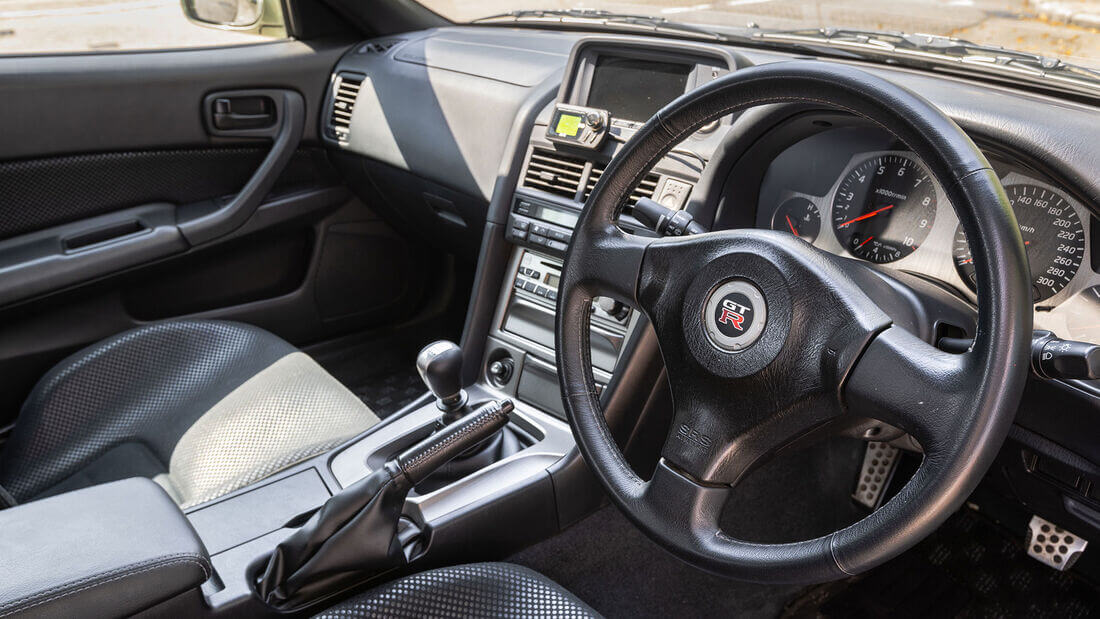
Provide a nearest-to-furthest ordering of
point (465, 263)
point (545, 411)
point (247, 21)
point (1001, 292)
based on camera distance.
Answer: point (1001, 292)
point (545, 411)
point (247, 21)
point (465, 263)

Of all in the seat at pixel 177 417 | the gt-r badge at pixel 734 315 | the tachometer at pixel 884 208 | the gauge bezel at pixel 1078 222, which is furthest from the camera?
the seat at pixel 177 417

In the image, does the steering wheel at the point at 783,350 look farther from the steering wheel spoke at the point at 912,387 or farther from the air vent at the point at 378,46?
the air vent at the point at 378,46

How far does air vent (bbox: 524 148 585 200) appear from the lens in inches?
66.3

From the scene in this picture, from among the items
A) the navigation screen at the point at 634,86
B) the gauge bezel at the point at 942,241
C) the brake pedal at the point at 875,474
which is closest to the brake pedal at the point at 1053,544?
the brake pedal at the point at 875,474

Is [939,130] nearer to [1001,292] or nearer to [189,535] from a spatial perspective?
[1001,292]

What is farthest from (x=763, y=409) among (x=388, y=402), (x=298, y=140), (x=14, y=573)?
(x=298, y=140)

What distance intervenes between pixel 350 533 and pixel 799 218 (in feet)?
2.75

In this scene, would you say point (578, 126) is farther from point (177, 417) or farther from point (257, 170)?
point (257, 170)

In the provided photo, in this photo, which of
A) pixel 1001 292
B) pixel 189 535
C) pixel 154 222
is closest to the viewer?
pixel 1001 292

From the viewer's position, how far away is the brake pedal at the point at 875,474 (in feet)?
5.81

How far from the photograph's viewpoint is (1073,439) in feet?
3.82

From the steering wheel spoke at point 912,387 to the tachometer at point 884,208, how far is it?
0.39 metres

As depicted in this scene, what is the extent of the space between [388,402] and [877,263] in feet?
5.08

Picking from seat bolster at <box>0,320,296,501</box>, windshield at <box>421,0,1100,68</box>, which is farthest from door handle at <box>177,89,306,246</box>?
windshield at <box>421,0,1100,68</box>
